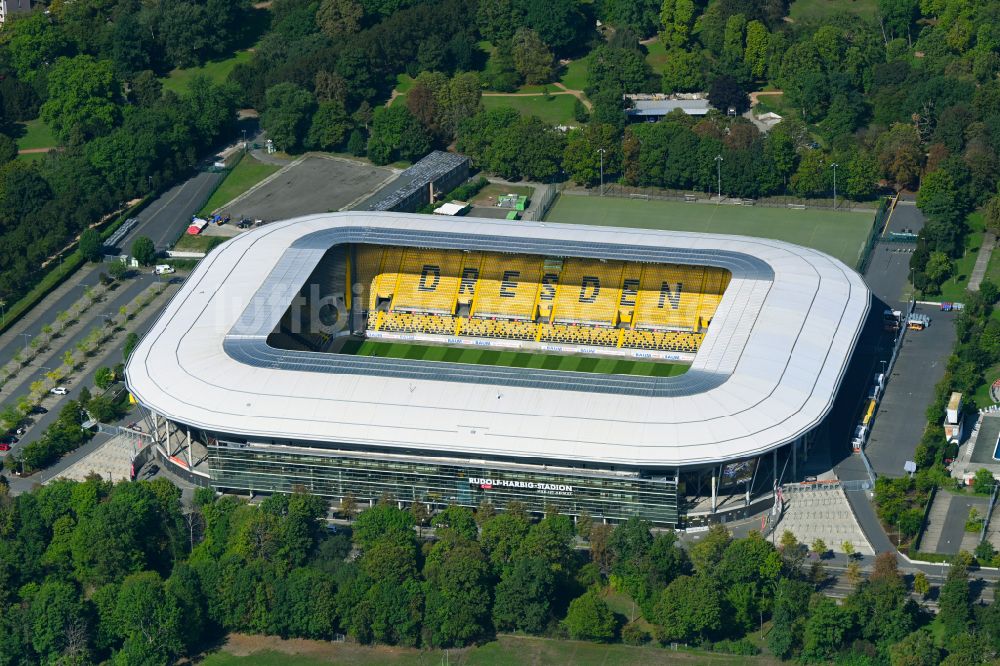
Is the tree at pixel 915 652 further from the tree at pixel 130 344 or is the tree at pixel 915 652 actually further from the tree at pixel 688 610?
the tree at pixel 130 344

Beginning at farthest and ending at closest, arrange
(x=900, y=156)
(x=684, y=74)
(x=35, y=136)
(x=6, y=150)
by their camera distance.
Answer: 1. (x=684, y=74)
2. (x=35, y=136)
3. (x=6, y=150)
4. (x=900, y=156)

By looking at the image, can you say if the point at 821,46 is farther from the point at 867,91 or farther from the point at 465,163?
the point at 465,163

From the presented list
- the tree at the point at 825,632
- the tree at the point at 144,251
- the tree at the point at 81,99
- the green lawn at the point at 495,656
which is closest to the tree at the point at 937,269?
the tree at the point at 825,632

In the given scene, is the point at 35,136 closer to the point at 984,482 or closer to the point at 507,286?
the point at 507,286

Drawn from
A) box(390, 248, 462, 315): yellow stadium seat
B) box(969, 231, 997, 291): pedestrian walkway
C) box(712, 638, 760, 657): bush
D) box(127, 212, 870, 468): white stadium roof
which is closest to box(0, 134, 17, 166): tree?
box(127, 212, 870, 468): white stadium roof

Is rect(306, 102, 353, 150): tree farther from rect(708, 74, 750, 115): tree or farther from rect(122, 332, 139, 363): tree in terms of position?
rect(122, 332, 139, 363): tree

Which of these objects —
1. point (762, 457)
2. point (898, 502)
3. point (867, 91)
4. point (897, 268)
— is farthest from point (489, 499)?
point (867, 91)

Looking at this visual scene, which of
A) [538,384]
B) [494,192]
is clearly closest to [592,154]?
[494,192]

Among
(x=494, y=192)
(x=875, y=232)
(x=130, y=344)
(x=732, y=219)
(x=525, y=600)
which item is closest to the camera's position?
(x=525, y=600)
